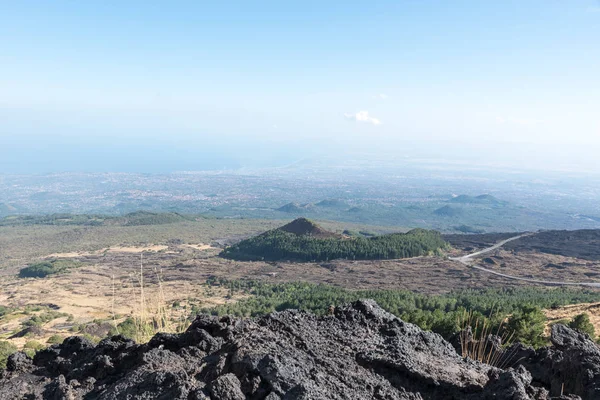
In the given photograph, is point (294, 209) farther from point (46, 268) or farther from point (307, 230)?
point (46, 268)

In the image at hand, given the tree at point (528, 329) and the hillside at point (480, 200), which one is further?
the hillside at point (480, 200)

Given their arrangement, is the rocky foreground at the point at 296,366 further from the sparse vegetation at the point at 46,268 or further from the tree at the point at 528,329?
the sparse vegetation at the point at 46,268

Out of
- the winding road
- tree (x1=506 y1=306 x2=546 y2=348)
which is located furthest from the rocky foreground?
the winding road

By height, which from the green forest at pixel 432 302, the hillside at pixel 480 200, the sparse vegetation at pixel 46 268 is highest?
the green forest at pixel 432 302

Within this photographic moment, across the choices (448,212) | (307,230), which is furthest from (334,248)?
(448,212)

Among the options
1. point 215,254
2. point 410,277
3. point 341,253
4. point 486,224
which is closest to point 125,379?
point 410,277

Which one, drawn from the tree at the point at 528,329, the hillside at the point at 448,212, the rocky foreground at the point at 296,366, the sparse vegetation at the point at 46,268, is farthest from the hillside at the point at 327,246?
the hillside at the point at 448,212

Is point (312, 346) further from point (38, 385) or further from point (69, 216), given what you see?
point (69, 216)
